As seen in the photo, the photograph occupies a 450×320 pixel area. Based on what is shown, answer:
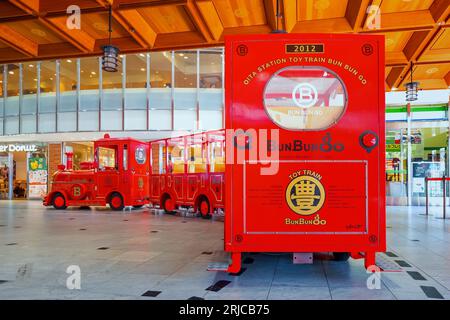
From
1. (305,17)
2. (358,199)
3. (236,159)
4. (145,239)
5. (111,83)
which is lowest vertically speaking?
(145,239)

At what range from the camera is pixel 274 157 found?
3.82 m

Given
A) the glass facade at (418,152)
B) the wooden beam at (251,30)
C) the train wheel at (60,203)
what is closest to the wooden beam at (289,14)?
the wooden beam at (251,30)

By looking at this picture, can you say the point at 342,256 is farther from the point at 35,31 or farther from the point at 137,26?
the point at 35,31

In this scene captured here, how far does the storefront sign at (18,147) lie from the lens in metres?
18.4

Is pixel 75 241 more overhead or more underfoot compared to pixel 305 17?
more underfoot

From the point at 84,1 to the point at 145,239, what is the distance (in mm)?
4226

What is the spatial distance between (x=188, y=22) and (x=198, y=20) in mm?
498

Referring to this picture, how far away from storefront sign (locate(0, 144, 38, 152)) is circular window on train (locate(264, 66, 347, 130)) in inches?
693

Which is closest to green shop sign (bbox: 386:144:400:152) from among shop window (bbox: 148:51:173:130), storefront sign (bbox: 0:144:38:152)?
shop window (bbox: 148:51:173:130)

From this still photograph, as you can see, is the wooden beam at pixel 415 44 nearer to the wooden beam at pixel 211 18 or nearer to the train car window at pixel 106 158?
the wooden beam at pixel 211 18

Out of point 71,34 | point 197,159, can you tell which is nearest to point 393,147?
point 197,159

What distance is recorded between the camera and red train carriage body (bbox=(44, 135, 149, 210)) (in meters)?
12.6
